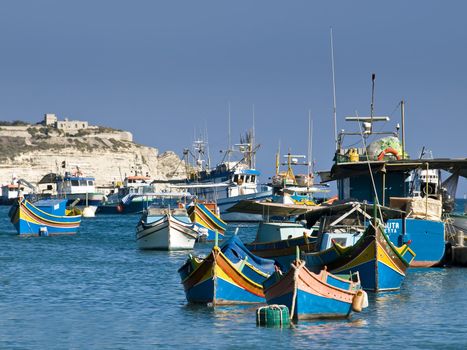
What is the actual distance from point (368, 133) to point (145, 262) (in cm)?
1331

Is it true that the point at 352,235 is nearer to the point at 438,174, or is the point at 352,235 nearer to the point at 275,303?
the point at 275,303

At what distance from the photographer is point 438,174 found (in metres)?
59.1

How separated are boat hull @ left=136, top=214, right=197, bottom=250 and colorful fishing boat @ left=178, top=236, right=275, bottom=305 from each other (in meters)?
26.3

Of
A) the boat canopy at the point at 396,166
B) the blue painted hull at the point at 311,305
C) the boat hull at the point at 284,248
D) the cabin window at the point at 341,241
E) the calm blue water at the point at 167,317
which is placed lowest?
the calm blue water at the point at 167,317

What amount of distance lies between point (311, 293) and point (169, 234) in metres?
32.2

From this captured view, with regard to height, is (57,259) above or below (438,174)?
below

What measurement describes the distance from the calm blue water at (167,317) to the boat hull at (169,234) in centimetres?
1015

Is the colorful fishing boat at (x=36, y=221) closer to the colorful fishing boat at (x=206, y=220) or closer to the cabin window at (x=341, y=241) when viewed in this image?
the colorful fishing boat at (x=206, y=220)

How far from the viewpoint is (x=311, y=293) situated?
30766 millimetres

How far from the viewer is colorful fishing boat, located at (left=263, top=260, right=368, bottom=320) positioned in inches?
1193

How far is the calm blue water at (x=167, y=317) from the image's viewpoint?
96.8ft

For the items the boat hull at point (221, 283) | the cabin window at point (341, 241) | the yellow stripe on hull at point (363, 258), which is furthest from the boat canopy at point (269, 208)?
the boat hull at point (221, 283)

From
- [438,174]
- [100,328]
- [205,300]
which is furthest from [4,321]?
[438,174]

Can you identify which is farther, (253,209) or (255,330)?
(253,209)
